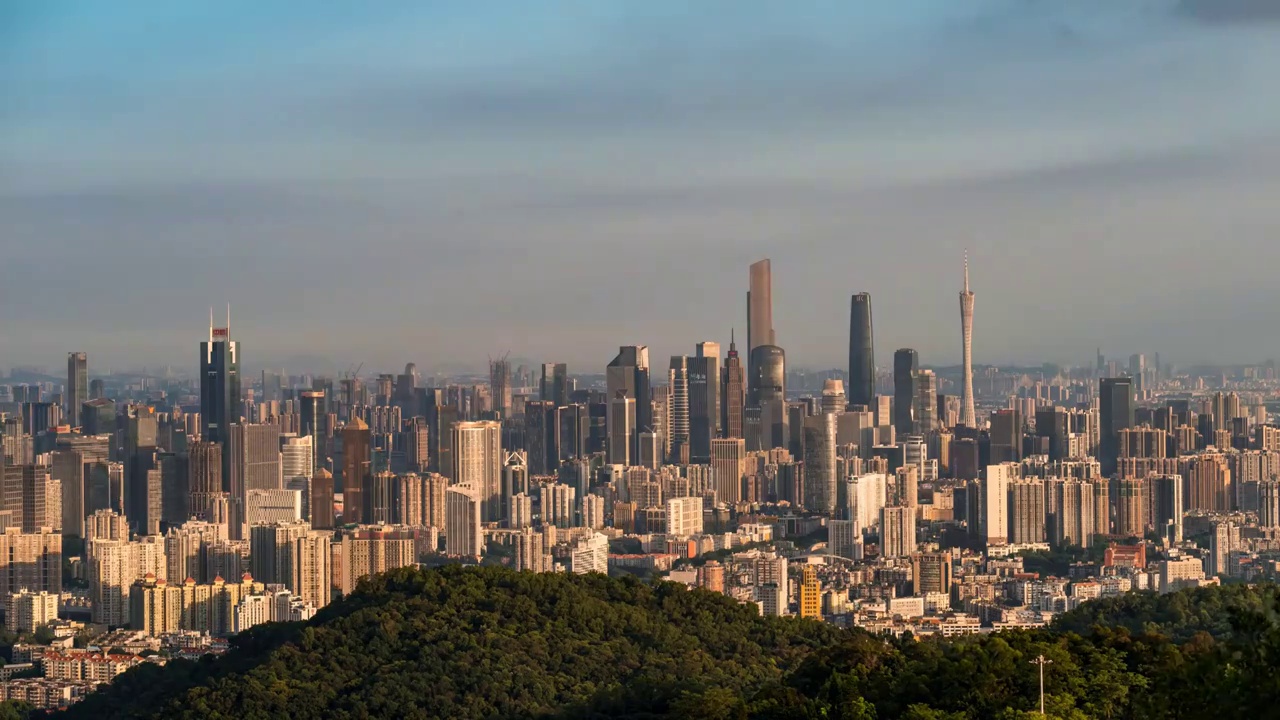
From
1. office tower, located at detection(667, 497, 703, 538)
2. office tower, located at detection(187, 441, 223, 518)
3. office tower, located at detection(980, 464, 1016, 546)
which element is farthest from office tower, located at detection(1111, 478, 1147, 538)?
office tower, located at detection(187, 441, 223, 518)

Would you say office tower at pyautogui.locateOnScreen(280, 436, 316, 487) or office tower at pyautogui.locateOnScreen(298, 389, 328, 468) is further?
office tower at pyautogui.locateOnScreen(298, 389, 328, 468)

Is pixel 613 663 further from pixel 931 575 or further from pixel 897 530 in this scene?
pixel 897 530

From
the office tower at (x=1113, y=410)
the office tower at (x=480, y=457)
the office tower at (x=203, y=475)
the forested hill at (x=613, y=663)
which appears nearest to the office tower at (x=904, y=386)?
the office tower at (x=1113, y=410)

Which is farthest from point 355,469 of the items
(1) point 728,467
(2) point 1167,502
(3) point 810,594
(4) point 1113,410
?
(4) point 1113,410

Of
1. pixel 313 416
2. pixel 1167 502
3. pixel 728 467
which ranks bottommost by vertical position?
pixel 1167 502

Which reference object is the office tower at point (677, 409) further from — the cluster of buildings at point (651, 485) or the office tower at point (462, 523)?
the office tower at point (462, 523)

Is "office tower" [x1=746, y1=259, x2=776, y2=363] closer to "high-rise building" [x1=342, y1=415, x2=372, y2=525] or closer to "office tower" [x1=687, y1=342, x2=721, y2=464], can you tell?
"office tower" [x1=687, y1=342, x2=721, y2=464]

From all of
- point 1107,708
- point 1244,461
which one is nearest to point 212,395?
point 1244,461
